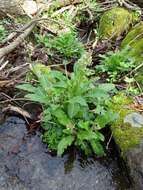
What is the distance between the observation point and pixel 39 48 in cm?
662

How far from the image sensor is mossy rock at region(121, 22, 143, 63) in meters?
6.00

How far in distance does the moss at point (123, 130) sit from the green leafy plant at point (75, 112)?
203mm

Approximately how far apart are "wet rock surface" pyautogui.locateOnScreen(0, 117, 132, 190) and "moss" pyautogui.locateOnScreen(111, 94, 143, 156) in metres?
0.27

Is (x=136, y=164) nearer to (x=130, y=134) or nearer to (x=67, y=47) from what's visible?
(x=130, y=134)

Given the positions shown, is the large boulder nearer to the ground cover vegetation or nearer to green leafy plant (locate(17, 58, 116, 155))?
the ground cover vegetation

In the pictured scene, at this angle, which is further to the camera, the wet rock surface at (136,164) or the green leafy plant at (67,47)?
the green leafy plant at (67,47)

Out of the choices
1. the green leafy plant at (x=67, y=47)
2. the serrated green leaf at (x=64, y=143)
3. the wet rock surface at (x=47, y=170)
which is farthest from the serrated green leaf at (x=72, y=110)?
the green leafy plant at (x=67, y=47)

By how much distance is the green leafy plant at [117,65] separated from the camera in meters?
5.71

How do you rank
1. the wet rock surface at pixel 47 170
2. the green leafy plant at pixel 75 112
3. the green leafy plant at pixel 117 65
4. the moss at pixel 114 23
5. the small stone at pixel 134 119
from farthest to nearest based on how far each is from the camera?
the moss at pixel 114 23 → the green leafy plant at pixel 117 65 → the small stone at pixel 134 119 → the green leafy plant at pixel 75 112 → the wet rock surface at pixel 47 170

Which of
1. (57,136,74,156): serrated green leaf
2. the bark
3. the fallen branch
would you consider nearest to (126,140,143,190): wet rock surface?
(57,136,74,156): serrated green leaf

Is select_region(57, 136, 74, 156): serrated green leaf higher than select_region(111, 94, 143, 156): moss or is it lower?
lower

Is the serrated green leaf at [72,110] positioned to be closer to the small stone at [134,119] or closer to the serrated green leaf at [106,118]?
the serrated green leaf at [106,118]

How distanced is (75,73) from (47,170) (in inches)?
47.2

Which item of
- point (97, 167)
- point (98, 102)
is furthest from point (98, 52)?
point (97, 167)
